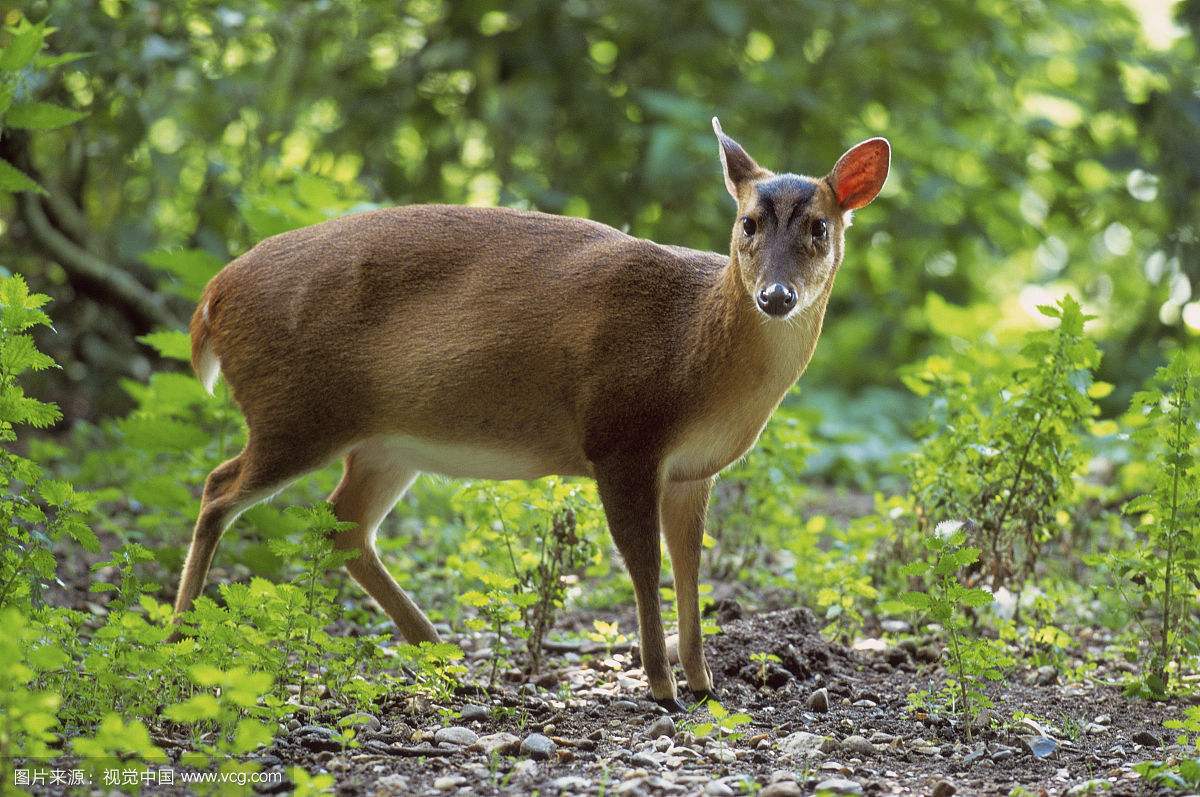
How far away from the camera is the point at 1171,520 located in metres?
4.87

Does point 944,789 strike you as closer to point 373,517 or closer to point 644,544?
point 644,544

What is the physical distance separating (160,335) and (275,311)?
0.93m

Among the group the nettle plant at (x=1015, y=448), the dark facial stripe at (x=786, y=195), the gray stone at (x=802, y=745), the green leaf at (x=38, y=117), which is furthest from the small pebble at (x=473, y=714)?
the green leaf at (x=38, y=117)

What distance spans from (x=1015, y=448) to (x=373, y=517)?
2437 millimetres

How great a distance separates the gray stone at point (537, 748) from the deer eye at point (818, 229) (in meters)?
1.86

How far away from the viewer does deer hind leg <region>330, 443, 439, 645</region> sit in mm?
5484

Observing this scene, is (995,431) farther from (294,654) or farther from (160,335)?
(160,335)

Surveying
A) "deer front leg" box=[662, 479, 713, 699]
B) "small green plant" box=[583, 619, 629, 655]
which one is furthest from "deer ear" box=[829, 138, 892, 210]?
"small green plant" box=[583, 619, 629, 655]

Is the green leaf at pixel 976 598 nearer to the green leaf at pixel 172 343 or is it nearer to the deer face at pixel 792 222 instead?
the deer face at pixel 792 222

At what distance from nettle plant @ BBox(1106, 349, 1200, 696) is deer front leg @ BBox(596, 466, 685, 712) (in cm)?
160

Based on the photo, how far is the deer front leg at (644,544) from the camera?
16.0ft

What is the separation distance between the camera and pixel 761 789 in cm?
380

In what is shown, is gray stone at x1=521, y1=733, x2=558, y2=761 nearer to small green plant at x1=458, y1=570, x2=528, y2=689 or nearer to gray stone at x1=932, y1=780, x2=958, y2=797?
small green plant at x1=458, y1=570, x2=528, y2=689

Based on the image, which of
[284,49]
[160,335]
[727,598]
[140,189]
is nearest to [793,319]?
[727,598]
